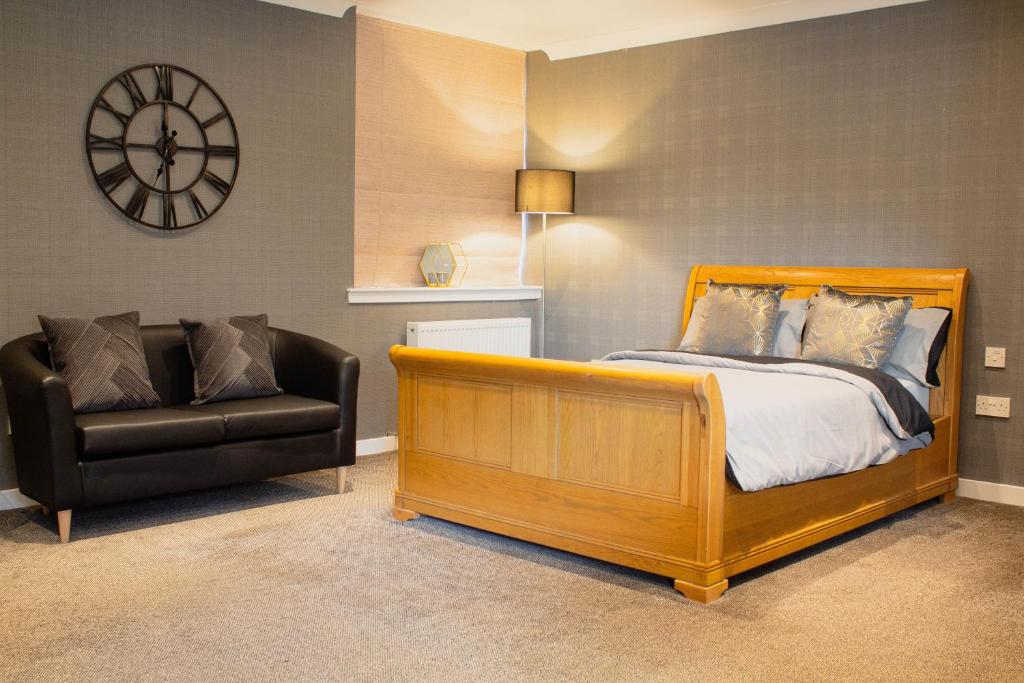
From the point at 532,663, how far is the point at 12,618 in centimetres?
166

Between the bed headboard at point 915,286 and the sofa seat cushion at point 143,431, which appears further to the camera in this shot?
the bed headboard at point 915,286

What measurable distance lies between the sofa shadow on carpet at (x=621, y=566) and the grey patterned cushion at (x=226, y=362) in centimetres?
107

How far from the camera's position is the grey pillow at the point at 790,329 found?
204 inches

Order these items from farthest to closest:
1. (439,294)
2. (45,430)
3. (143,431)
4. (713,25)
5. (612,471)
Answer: (439,294) < (713,25) < (143,431) < (45,430) < (612,471)

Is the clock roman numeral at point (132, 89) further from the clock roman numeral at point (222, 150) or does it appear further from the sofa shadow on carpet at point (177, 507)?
the sofa shadow on carpet at point (177, 507)

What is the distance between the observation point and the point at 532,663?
9.70 feet

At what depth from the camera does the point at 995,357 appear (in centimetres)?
498

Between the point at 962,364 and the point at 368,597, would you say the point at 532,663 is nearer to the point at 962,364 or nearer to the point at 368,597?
the point at 368,597

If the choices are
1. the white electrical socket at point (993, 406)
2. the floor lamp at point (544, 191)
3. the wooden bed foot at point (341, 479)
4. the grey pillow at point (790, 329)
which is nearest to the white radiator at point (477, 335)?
the floor lamp at point (544, 191)

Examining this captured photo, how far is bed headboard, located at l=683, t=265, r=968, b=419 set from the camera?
16.2ft

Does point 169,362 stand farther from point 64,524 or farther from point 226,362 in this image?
point 64,524

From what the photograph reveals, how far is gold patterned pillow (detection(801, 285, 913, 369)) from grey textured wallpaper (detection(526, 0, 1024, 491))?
1.58ft

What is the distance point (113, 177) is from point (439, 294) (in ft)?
6.83

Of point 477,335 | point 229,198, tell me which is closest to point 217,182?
point 229,198
